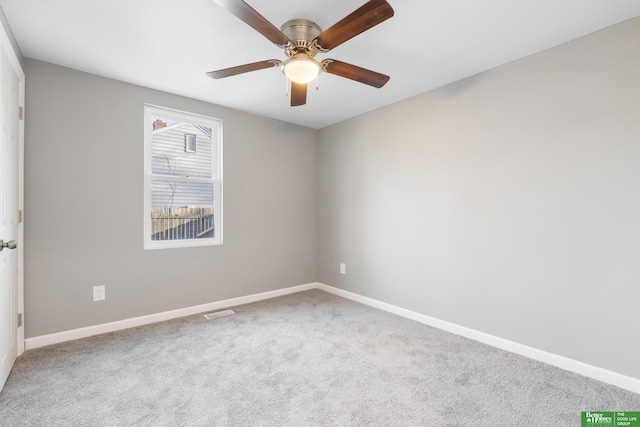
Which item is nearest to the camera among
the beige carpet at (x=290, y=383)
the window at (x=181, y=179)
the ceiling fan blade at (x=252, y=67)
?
the beige carpet at (x=290, y=383)

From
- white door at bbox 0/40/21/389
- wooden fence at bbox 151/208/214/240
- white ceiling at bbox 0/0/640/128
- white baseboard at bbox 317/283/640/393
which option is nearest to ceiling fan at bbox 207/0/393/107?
white ceiling at bbox 0/0/640/128

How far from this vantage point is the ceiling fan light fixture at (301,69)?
5.98 feet

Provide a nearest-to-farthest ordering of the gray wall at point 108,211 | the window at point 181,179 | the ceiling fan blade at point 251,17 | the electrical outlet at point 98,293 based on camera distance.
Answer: the ceiling fan blade at point 251,17 → the gray wall at point 108,211 → the electrical outlet at point 98,293 → the window at point 181,179

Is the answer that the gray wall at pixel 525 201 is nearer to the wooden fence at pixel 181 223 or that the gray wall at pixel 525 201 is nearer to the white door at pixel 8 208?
the wooden fence at pixel 181 223

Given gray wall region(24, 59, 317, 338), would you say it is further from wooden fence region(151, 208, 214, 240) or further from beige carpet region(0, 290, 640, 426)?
beige carpet region(0, 290, 640, 426)

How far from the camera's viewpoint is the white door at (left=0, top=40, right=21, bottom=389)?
1818mm

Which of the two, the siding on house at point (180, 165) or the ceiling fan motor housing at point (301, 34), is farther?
the siding on house at point (180, 165)

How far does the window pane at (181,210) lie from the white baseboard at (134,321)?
767 millimetres

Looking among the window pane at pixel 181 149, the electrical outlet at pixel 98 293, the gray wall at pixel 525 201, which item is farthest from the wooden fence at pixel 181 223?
the gray wall at pixel 525 201

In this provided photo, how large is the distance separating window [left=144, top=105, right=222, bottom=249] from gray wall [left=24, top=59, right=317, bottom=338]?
0.29 ft

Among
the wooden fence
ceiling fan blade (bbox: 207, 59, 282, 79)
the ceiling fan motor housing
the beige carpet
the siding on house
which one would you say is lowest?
the beige carpet

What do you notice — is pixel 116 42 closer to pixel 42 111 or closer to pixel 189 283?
pixel 42 111

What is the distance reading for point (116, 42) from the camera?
2.12m

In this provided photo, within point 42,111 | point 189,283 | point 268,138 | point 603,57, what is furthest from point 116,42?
point 603,57
